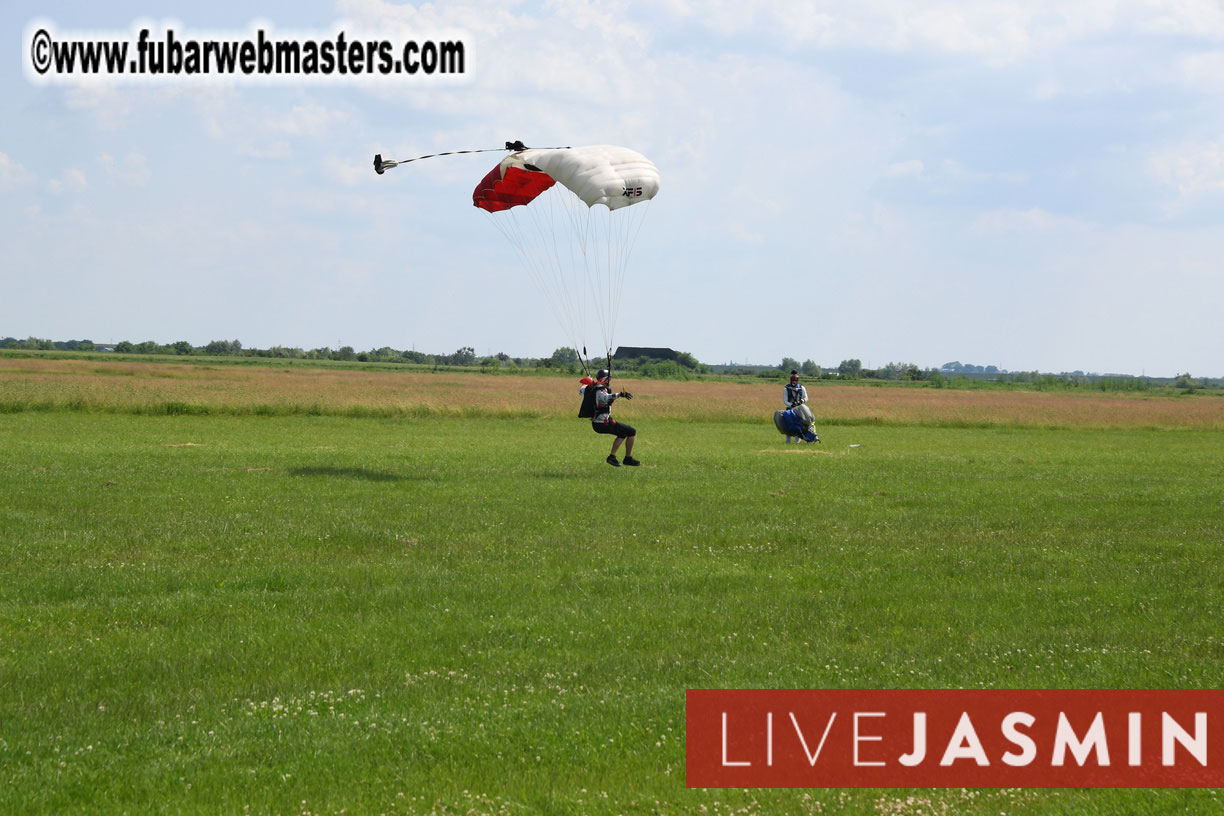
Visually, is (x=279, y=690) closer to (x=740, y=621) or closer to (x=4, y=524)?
(x=740, y=621)

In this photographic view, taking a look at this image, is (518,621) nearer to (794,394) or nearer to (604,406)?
(604,406)

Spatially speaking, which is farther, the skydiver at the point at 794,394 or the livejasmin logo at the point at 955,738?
the skydiver at the point at 794,394

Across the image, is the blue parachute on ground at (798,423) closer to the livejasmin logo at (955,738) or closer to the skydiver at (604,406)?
the skydiver at (604,406)

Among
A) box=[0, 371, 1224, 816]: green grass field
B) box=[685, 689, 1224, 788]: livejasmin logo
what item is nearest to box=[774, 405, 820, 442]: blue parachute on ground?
box=[0, 371, 1224, 816]: green grass field

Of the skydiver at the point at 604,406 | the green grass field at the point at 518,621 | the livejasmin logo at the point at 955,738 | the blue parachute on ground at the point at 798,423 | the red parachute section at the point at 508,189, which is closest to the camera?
the green grass field at the point at 518,621

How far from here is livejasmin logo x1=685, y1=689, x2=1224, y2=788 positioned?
19.9 feet

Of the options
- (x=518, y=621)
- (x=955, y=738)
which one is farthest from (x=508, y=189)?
(x=955, y=738)

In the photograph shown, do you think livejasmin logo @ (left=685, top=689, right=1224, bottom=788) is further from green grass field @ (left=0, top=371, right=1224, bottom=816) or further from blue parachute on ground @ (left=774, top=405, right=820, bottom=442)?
blue parachute on ground @ (left=774, top=405, right=820, bottom=442)

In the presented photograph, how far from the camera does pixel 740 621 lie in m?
9.51

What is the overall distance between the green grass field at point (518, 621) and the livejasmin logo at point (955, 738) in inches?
8.6

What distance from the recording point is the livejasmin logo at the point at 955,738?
605 cm

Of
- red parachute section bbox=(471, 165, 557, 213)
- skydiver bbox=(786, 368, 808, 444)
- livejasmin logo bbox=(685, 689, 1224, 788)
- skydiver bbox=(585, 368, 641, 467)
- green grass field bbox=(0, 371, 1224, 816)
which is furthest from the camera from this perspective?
skydiver bbox=(786, 368, 808, 444)

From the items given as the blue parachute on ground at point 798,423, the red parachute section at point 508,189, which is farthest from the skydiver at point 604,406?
the blue parachute on ground at point 798,423

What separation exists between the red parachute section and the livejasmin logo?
17139 millimetres
